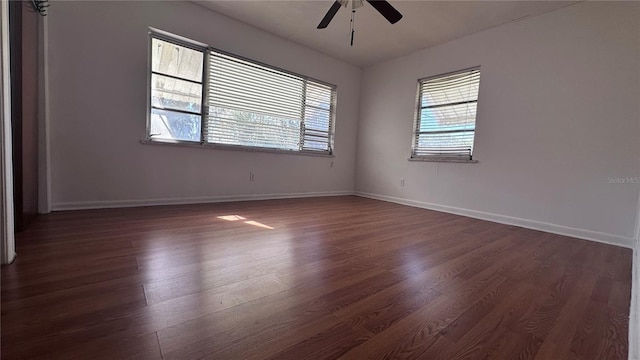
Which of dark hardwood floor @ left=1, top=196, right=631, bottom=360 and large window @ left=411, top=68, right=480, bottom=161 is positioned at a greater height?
large window @ left=411, top=68, right=480, bottom=161

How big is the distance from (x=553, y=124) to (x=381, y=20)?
2482mm

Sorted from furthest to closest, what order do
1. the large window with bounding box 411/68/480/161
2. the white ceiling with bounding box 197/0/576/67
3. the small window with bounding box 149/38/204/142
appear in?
the large window with bounding box 411/68/480/161, the small window with bounding box 149/38/204/142, the white ceiling with bounding box 197/0/576/67

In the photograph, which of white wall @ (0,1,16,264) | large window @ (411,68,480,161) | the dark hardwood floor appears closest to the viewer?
the dark hardwood floor

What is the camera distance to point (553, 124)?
3105mm

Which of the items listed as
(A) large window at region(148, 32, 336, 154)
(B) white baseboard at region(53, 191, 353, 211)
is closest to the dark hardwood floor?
(B) white baseboard at region(53, 191, 353, 211)

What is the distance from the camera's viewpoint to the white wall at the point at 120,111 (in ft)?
9.15

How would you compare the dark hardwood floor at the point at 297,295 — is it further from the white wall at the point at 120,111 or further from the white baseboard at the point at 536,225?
the white wall at the point at 120,111

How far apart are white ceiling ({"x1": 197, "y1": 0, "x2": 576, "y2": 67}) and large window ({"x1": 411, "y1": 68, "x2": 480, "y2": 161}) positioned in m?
0.63

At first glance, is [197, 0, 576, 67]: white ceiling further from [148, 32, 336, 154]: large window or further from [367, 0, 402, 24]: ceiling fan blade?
[367, 0, 402, 24]: ceiling fan blade

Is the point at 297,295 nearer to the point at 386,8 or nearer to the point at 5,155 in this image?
the point at 5,155

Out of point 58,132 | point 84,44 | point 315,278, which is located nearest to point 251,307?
point 315,278

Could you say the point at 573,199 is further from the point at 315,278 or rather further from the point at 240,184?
the point at 240,184

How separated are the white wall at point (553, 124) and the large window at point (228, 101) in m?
2.11

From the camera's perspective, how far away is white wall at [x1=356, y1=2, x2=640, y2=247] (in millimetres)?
2697
